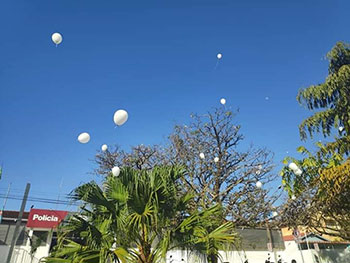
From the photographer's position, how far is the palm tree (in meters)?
3.59

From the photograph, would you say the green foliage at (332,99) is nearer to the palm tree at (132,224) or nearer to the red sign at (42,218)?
the palm tree at (132,224)

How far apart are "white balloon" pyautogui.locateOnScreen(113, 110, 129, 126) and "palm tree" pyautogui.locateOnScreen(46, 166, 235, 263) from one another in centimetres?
114

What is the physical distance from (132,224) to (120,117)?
7.41 feet

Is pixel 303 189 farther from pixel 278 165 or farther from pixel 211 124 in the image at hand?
pixel 211 124

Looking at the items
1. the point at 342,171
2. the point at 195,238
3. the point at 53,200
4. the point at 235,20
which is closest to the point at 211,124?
the point at 235,20

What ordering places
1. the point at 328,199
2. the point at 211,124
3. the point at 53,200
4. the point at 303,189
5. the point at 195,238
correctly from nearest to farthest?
1. the point at 195,238
2. the point at 328,199
3. the point at 303,189
4. the point at 211,124
5. the point at 53,200

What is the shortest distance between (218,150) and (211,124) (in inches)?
45.7

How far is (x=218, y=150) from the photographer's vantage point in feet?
29.3

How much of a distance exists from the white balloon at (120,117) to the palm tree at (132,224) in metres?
1.14

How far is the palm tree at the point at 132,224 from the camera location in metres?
3.59

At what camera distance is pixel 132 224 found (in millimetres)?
3703

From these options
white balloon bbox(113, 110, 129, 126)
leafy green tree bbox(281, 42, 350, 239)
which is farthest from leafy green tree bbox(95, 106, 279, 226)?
white balloon bbox(113, 110, 129, 126)

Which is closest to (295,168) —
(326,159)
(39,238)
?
(326,159)

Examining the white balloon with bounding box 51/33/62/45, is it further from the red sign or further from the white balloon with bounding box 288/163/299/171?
the red sign
